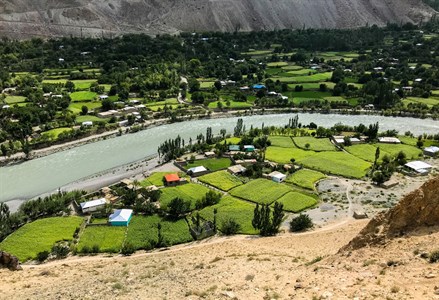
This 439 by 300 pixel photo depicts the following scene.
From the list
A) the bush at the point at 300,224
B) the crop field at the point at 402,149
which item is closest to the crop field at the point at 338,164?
the crop field at the point at 402,149

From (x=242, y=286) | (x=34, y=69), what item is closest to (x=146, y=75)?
(x=34, y=69)

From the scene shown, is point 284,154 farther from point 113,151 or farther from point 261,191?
point 113,151

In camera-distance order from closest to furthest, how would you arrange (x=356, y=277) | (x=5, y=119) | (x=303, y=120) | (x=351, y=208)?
(x=356, y=277) → (x=351, y=208) → (x=5, y=119) → (x=303, y=120)

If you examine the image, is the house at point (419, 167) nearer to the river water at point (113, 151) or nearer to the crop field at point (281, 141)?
the crop field at point (281, 141)

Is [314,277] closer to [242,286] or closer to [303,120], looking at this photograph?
[242,286]

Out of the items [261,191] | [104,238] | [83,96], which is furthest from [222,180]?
[83,96]

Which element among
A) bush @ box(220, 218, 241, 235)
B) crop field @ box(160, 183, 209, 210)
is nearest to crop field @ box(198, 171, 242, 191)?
crop field @ box(160, 183, 209, 210)
